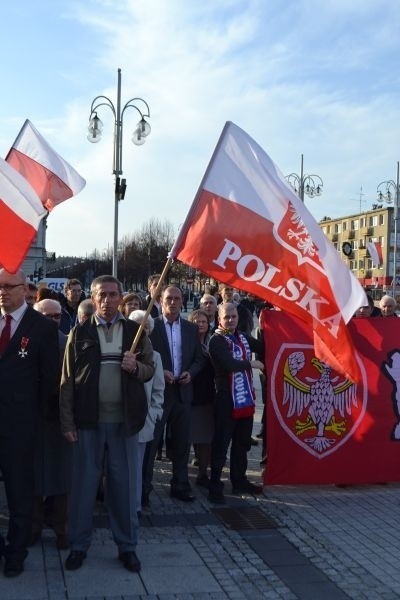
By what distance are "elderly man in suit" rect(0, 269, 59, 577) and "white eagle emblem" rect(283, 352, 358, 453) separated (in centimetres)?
285

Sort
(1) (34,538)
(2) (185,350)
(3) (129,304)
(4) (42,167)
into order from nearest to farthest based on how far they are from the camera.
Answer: (1) (34,538) → (2) (185,350) → (3) (129,304) → (4) (42,167)

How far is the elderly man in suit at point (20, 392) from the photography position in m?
4.61

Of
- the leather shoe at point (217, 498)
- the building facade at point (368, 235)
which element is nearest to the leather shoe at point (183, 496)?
the leather shoe at point (217, 498)

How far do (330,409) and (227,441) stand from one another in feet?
3.65

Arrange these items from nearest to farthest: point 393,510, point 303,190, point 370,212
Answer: point 393,510 → point 303,190 → point 370,212

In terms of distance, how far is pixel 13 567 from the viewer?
179 inches

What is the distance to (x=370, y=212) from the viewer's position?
110 m

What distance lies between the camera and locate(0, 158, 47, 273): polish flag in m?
4.81

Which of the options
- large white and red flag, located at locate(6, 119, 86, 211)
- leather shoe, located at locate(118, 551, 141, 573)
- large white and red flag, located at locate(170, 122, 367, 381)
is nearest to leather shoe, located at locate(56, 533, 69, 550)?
leather shoe, located at locate(118, 551, 141, 573)

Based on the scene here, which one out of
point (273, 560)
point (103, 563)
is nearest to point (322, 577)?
point (273, 560)

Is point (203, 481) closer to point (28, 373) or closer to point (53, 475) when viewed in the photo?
point (53, 475)

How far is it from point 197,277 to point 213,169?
63.4 metres

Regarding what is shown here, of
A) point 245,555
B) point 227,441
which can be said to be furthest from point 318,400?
point 245,555

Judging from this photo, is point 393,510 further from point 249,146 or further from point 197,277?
point 197,277
